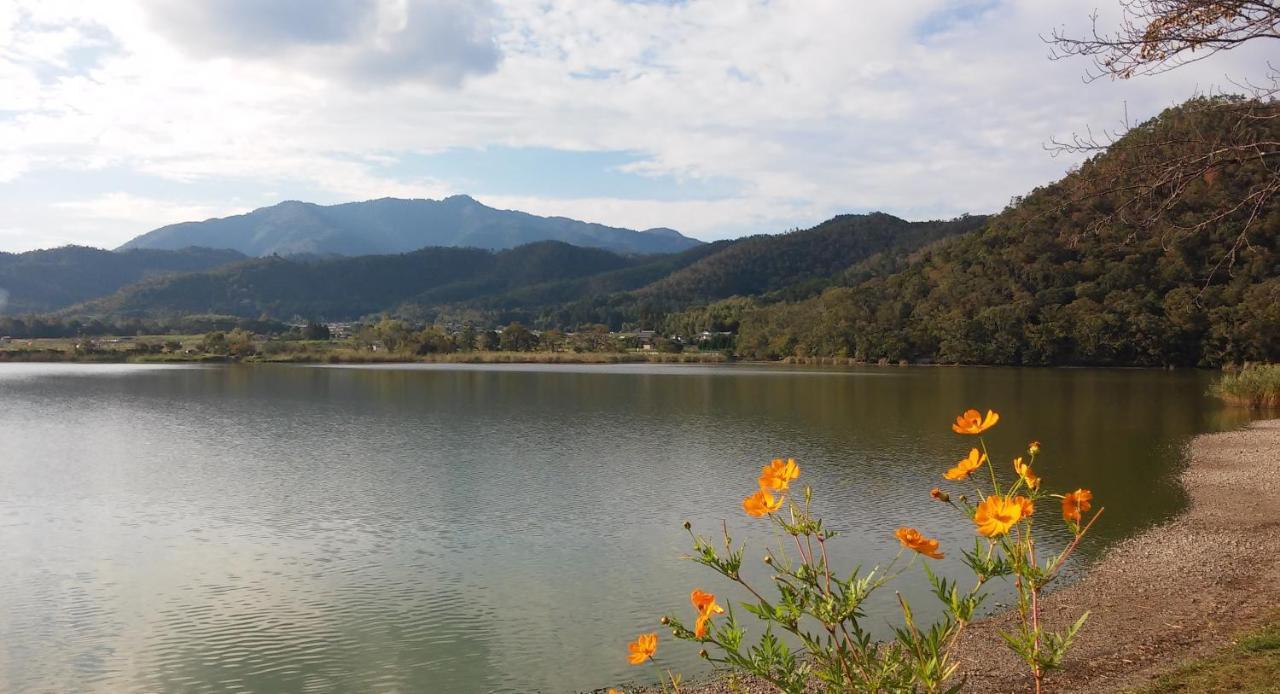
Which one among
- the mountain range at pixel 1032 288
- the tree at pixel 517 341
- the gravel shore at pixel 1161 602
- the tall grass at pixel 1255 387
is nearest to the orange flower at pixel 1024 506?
the gravel shore at pixel 1161 602

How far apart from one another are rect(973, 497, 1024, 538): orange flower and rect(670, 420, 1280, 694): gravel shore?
1.63 meters

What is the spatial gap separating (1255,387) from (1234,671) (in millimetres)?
33575

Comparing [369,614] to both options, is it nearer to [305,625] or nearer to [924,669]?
[305,625]

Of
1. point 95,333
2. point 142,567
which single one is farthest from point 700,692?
point 95,333

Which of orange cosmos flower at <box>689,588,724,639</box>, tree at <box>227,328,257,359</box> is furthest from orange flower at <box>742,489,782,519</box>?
tree at <box>227,328,257,359</box>

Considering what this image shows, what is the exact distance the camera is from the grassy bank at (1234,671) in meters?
5.98

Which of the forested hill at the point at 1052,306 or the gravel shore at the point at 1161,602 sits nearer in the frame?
the gravel shore at the point at 1161,602

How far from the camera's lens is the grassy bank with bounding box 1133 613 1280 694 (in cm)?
598

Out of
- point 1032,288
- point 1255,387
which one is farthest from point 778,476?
point 1032,288

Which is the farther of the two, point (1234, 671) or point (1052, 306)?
point (1052, 306)

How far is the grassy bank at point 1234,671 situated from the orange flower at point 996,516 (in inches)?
167

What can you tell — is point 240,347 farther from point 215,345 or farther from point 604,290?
point 604,290

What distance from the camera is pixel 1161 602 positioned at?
31.3 ft

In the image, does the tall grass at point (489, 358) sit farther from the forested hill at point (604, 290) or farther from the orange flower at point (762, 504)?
the orange flower at point (762, 504)
